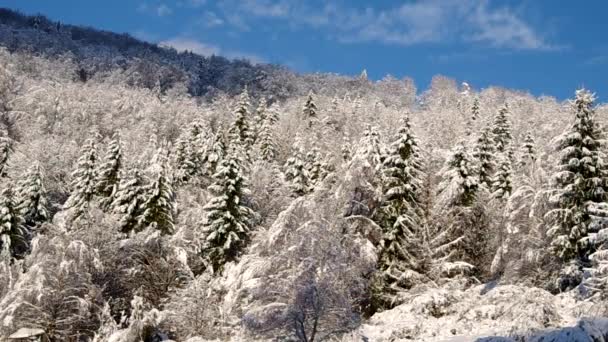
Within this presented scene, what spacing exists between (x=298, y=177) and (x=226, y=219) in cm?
1193

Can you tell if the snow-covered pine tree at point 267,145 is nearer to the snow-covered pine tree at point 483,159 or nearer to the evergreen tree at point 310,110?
the evergreen tree at point 310,110

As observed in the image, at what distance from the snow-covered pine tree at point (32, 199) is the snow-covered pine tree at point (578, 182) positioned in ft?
122

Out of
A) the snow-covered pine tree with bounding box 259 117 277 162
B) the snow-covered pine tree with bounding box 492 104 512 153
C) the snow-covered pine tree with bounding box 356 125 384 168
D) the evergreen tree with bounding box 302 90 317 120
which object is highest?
the evergreen tree with bounding box 302 90 317 120

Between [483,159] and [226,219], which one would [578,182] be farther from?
[226,219]

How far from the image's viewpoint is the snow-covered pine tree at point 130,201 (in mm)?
38844

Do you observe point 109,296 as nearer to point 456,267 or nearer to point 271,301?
point 271,301

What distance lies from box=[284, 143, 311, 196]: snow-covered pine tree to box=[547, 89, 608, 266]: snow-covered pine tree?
21958mm

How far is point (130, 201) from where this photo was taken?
39656mm

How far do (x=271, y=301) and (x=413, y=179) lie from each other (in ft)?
47.3

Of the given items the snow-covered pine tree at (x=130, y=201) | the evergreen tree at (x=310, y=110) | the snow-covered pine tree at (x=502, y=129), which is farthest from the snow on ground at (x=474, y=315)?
the evergreen tree at (x=310, y=110)

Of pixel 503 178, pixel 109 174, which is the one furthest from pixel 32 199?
pixel 503 178

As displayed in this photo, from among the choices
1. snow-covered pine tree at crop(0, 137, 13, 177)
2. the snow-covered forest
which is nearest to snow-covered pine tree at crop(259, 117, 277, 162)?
the snow-covered forest

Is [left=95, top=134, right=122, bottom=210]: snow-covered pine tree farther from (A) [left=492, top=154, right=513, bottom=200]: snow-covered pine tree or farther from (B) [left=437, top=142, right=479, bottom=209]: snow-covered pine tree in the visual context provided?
(A) [left=492, top=154, right=513, bottom=200]: snow-covered pine tree

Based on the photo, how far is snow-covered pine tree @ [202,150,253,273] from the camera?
37.1 m
